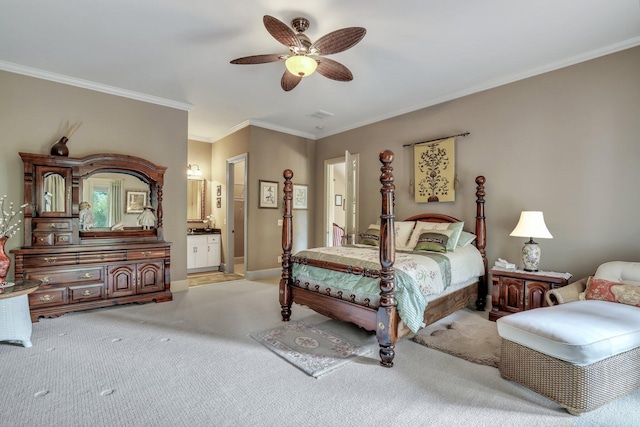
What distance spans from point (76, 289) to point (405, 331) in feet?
12.6

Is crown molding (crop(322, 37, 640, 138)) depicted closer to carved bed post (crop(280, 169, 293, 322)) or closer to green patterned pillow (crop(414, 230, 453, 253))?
green patterned pillow (crop(414, 230, 453, 253))

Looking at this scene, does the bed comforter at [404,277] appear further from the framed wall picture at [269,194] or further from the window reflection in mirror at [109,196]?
the window reflection in mirror at [109,196]

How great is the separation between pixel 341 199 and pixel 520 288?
5.40 metres

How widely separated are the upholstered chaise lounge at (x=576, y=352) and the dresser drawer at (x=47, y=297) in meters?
4.60

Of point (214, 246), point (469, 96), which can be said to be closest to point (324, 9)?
point (469, 96)

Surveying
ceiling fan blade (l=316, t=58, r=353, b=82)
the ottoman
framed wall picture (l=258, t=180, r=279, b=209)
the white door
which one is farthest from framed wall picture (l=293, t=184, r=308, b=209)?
the ottoman

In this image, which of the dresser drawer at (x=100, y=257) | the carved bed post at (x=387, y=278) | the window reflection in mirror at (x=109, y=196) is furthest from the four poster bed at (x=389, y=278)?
the window reflection in mirror at (x=109, y=196)

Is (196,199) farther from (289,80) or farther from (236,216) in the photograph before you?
(289,80)

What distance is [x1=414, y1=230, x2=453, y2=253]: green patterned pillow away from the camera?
11.7ft

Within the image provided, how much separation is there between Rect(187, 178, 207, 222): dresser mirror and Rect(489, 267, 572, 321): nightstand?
5875mm

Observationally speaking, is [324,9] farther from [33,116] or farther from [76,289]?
[76,289]

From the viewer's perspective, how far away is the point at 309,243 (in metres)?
6.56

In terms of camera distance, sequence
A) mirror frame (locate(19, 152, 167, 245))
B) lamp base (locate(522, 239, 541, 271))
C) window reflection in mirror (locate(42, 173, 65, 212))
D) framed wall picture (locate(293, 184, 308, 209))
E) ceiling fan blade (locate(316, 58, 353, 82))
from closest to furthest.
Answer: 1. ceiling fan blade (locate(316, 58, 353, 82))
2. lamp base (locate(522, 239, 541, 271))
3. mirror frame (locate(19, 152, 167, 245))
4. window reflection in mirror (locate(42, 173, 65, 212))
5. framed wall picture (locate(293, 184, 308, 209))

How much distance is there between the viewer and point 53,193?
12.1ft
